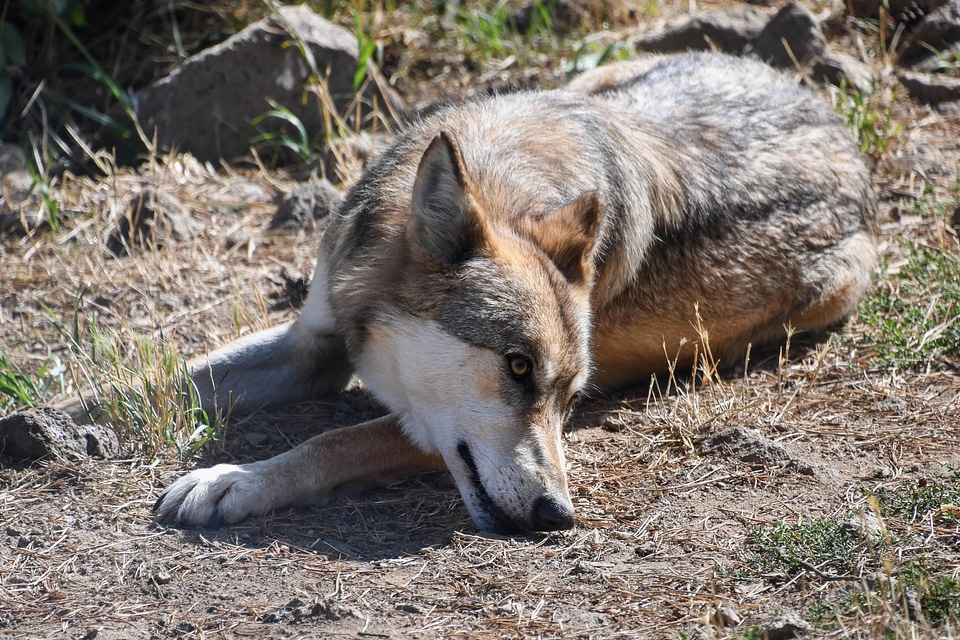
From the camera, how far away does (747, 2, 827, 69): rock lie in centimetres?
782

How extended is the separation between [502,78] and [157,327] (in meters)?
4.19

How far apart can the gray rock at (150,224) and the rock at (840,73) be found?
5.14m

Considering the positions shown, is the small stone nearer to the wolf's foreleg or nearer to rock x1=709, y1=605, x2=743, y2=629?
the wolf's foreleg

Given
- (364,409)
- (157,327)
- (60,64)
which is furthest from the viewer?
(60,64)

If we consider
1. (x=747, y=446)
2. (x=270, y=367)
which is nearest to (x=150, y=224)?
(x=270, y=367)

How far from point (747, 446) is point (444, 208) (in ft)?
5.84

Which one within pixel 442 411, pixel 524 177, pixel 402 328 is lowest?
pixel 442 411

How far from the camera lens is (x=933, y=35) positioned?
8102mm

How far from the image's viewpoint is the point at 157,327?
5.38 meters

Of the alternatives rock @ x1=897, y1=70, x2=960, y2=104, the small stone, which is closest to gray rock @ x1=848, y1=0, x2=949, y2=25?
rock @ x1=897, y1=70, x2=960, y2=104

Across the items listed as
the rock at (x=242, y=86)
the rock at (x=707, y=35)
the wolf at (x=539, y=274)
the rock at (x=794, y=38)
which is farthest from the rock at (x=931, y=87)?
the rock at (x=242, y=86)

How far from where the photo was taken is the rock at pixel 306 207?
22.0 ft

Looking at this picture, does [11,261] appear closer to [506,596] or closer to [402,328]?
[402,328]

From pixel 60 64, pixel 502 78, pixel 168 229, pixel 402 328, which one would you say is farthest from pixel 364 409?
pixel 60 64
